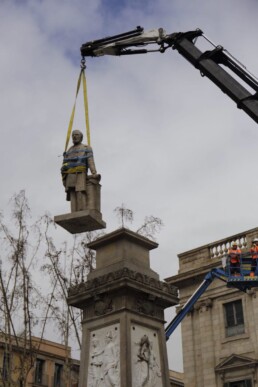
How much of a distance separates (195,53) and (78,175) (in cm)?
501

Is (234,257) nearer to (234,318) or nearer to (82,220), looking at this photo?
(234,318)

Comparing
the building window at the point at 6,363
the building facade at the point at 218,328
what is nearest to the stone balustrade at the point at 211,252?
the building facade at the point at 218,328

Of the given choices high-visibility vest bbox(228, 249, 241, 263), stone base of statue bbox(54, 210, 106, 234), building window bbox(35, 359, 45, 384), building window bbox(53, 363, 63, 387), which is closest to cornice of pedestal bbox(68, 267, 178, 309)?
stone base of statue bbox(54, 210, 106, 234)

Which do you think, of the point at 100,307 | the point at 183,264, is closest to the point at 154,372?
the point at 100,307

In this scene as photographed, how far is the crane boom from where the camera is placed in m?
14.4

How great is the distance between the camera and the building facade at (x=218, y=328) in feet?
91.9

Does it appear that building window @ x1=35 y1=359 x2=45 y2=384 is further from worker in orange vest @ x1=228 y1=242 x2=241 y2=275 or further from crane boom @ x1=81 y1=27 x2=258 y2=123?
crane boom @ x1=81 y1=27 x2=258 y2=123

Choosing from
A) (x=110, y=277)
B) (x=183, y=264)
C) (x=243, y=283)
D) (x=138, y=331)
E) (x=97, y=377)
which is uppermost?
(x=183, y=264)

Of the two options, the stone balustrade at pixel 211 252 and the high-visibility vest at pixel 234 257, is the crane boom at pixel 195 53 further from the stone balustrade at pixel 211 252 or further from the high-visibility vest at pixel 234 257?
the stone balustrade at pixel 211 252

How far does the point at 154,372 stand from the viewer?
11.7 m

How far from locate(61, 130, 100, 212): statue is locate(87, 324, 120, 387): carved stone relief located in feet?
8.29

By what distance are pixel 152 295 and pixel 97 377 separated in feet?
6.31

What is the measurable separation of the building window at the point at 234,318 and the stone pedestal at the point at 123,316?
56.3 ft

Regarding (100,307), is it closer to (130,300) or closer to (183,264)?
(130,300)
